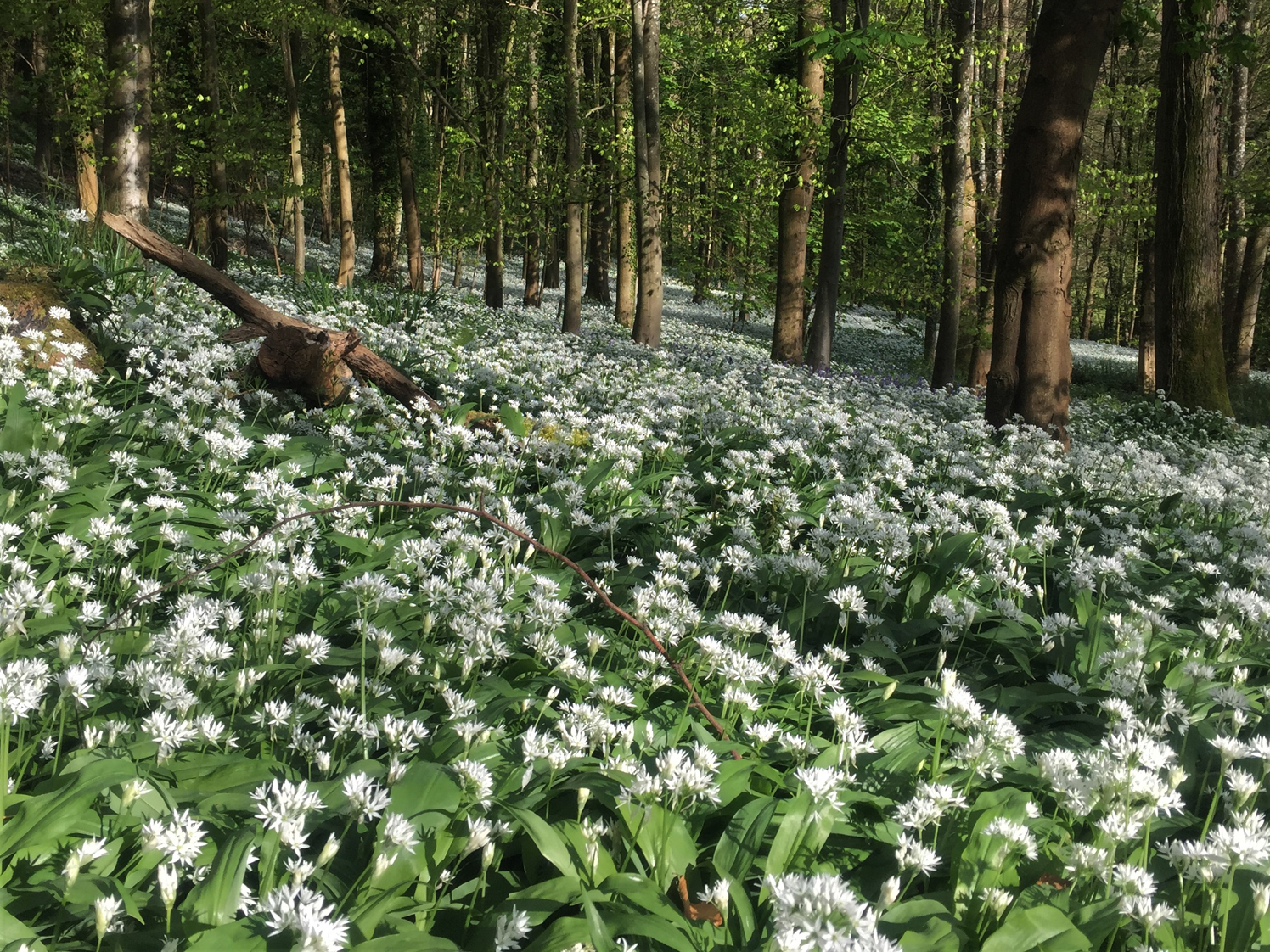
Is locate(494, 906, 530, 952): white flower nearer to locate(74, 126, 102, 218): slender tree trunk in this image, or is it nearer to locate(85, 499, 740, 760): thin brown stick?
locate(85, 499, 740, 760): thin brown stick

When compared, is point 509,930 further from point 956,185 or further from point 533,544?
point 956,185

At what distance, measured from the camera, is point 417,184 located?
31094mm

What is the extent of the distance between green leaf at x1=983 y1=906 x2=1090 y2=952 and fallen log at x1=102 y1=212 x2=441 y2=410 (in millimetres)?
5007

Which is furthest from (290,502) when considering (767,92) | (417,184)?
(417,184)

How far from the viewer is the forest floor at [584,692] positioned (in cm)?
187

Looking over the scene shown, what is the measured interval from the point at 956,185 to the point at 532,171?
9.42m

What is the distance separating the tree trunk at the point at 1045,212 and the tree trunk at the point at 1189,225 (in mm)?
4786

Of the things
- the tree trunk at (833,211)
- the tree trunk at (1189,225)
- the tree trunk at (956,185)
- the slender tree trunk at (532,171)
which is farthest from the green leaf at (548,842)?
the slender tree trunk at (532,171)

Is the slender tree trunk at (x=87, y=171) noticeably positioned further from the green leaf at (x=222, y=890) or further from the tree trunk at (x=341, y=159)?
the green leaf at (x=222, y=890)

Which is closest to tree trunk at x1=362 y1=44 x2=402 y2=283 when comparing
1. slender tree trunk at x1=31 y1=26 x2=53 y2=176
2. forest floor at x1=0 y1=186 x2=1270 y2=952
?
slender tree trunk at x1=31 y1=26 x2=53 y2=176

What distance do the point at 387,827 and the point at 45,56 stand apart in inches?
1182

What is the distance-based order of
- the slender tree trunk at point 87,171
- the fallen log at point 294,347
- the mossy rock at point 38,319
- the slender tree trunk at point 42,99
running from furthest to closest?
the slender tree trunk at point 42,99, the slender tree trunk at point 87,171, the fallen log at point 294,347, the mossy rock at point 38,319

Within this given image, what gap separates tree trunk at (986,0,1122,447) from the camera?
7574mm

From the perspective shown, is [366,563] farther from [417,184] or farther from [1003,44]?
[417,184]
